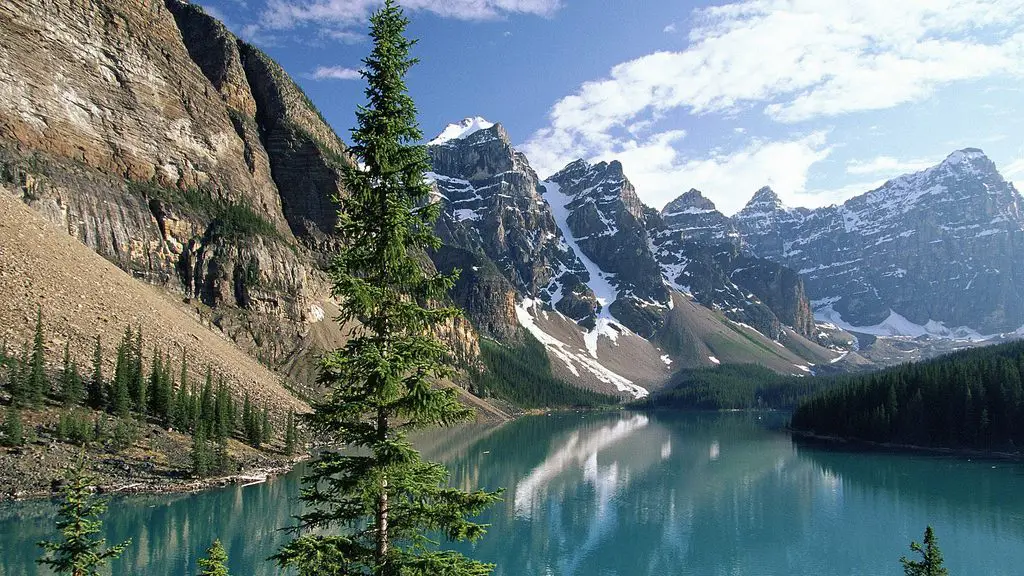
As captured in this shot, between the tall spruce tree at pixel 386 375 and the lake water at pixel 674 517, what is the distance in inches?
1216

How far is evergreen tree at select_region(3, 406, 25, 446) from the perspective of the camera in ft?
149

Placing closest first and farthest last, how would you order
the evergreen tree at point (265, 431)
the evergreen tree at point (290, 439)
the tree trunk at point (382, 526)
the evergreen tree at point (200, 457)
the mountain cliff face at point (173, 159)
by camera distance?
the tree trunk at point (382, 526), the evergreen tree at point (200, 457), the evergreen tree at point (290, 439), the evergreen tree at point (265, 431), the mountain cliff face at point (173, 159)

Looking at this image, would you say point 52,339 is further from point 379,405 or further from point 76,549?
point 379,405

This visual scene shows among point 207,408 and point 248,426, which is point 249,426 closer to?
point 248,426

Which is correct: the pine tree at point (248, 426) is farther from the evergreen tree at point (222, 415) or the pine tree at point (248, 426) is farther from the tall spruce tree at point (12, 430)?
the tall spruce tree at point (12, 430)

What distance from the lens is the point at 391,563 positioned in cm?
977

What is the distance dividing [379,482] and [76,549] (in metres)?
9.62

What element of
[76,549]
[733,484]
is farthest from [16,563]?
[733,484]

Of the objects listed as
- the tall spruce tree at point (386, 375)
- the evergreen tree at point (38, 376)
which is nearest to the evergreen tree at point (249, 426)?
the evergreen tree at point (38, 376)

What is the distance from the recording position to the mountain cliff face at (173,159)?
87.3m

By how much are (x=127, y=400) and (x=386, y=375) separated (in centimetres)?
5790

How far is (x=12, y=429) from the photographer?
149ft

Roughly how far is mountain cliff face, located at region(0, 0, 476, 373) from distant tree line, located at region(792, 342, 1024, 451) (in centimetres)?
9058

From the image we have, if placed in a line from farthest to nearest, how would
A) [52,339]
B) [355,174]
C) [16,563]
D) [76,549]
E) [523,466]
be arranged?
[523,466], [52,339], [16,563], [76,549], [355,174]
